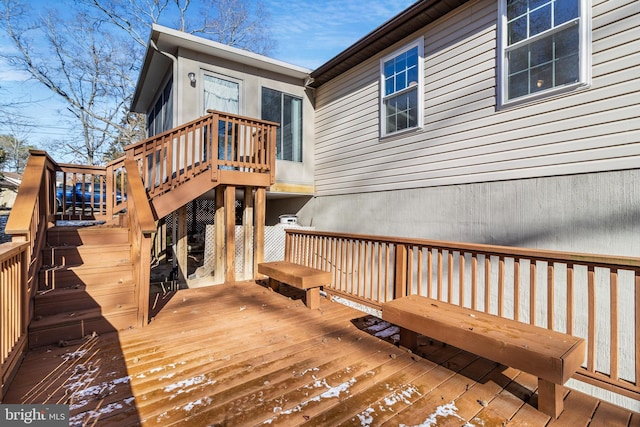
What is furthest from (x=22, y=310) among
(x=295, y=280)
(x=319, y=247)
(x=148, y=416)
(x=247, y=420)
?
(x=319, y=247)

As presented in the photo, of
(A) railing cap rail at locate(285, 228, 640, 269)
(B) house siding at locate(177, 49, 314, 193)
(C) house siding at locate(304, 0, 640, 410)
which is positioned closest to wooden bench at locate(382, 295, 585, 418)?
(A) railing cap rail at locate(285, 228, 640, 269)

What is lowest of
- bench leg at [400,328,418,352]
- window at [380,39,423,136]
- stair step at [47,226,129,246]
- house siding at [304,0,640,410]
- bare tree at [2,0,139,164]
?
bench leg at [400,328,418,352]

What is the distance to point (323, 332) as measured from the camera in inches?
122

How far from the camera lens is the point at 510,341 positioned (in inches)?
75.7

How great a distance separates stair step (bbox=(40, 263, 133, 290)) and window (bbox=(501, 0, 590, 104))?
17.9 ft

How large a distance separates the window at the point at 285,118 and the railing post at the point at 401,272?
4659mm

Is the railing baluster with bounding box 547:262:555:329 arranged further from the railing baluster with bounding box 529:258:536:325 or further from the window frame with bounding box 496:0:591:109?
the window frame with bounding box 496:0:591:109

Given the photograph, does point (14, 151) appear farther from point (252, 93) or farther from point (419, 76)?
point (419, 76)

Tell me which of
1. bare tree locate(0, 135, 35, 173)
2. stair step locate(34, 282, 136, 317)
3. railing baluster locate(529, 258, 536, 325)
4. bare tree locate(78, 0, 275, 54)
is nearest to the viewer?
railing baluster locate(529, 258, 536, 325)

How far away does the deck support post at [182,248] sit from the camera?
554 centimetres

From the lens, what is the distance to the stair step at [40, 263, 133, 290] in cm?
322

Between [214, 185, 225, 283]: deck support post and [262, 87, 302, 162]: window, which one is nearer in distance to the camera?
[214, 185, 225, 283]: deck support post

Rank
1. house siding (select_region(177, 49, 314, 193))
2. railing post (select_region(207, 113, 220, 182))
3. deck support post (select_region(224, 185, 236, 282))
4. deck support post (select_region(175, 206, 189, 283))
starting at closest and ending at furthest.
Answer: railing post (select_region(207, 113, 220, 182)) < deck support post (select_region(224, 185, 236, 282)) < deck support post (select_region(175, 206, 189, 283)) < house siding (select_region(177, 49, 314, 193))

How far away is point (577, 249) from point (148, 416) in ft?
14.6
